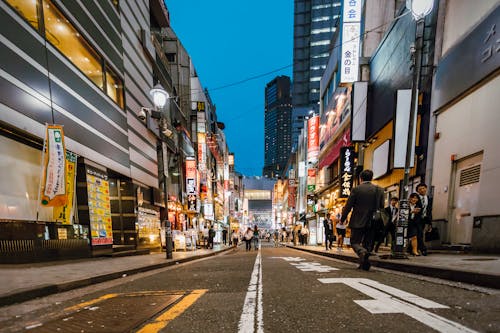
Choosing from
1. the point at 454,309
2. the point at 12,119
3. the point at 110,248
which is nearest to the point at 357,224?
the point at 454,309

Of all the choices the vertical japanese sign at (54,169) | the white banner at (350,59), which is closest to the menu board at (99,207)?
the vertical japanese sign at (54,169)

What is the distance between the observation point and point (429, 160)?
31.2 ft

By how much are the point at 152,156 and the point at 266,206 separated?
9909 centimetres

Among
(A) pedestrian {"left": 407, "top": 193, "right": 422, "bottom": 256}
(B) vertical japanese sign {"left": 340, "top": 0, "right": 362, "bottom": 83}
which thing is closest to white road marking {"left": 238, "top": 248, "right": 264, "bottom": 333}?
(A) pedestrian {"left": 407, "top": 193, "right": 422, "bottom": 256}

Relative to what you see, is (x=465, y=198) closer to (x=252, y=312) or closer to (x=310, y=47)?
(x=252, y=312)

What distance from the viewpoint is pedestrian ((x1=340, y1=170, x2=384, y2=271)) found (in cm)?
479

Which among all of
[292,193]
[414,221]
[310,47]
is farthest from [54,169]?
[310,47]

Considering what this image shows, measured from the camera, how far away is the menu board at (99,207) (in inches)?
367

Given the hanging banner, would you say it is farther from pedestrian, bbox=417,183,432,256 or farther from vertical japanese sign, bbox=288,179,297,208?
vertical japanese sign, bbox=288,179,297,208

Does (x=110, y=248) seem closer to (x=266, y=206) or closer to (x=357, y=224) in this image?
(x=357, y=224)

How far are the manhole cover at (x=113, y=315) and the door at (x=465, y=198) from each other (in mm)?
8165

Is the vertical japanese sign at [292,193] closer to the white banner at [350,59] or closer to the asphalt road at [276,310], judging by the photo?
the white banner at [350,59]

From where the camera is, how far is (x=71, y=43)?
9352 mm

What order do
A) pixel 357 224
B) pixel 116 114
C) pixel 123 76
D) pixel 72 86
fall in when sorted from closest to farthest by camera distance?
pixel 357 224 < pixel 72 86 < pixel 116 114 < pixel 123 76
